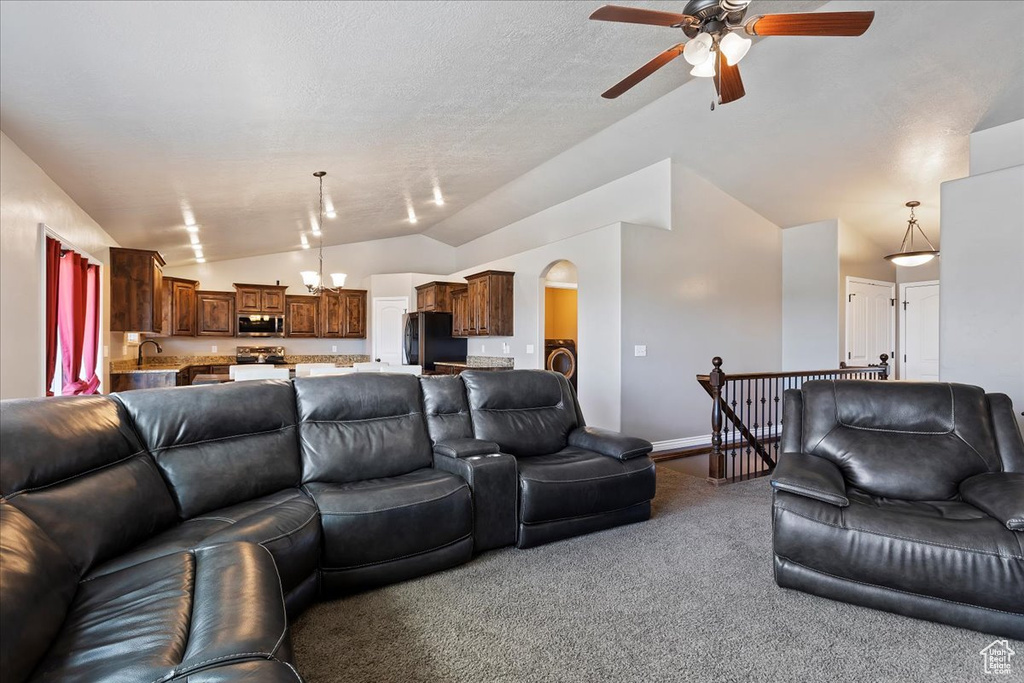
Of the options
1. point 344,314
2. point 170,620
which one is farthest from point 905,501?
point 344,314

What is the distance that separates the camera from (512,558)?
2.79 m

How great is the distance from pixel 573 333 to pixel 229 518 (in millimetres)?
8733

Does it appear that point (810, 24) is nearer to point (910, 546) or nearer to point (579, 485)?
point (910, 546)

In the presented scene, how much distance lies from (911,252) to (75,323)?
8.90 m

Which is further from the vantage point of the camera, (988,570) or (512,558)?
(512,558)

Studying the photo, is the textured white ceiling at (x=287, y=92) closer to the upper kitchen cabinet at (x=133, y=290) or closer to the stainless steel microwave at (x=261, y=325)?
the upper kitchen cabinet at (x=133, y=290)

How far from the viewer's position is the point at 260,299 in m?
8.89

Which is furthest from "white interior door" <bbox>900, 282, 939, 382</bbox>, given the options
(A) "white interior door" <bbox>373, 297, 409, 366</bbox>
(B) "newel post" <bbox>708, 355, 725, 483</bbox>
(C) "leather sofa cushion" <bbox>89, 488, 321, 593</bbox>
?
(C) "leather sofa cushion" <bbox>89, 488, 321, 593</bbox>

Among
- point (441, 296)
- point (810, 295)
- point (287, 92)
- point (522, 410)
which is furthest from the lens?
point (441, 296)

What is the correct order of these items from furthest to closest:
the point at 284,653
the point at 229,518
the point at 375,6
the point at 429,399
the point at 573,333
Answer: the point at 573,333 → the point at 429,399 → the point at 375,6 → the point at 229,518 → the point at 284,653

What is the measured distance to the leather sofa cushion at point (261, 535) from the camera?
6.08 feet

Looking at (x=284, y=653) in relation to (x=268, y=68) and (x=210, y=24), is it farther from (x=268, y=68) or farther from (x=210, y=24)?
(x=268, y=68)

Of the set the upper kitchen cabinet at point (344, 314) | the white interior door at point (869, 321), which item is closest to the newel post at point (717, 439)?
the white interior door at point (869, 321)

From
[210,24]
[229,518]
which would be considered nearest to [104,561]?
[229,518]
